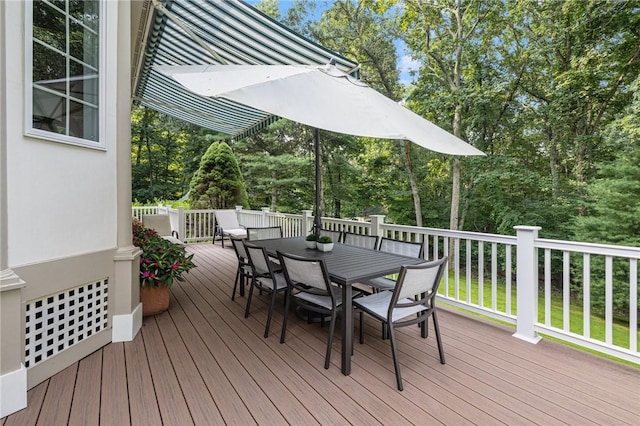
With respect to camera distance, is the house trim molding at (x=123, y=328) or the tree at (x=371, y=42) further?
the tree at (x=371, y=42)

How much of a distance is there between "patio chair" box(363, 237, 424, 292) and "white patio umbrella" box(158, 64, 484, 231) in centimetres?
125

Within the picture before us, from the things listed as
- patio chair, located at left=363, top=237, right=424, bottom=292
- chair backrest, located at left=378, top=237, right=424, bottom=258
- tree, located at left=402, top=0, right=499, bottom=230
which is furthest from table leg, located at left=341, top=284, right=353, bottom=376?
tree, located at left=402, top=0, right=499, bottom=230

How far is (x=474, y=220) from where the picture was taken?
40.2 feet

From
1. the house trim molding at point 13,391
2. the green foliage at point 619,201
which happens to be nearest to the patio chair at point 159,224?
the house trim molding at point 13,391

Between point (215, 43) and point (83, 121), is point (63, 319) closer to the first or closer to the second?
point (83, 121)

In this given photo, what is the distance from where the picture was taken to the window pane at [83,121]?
2595 mm

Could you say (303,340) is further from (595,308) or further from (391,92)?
(391,92)

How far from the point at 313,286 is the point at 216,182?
27.4ft

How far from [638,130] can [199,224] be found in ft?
38.5

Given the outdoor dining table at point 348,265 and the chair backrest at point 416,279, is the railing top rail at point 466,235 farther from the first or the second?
the chair backrest at point 416,279

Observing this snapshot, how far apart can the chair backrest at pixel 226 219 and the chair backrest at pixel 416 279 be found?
266 inches

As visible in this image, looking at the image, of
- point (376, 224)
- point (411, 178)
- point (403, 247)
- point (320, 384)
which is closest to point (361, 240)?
point (376, 224)

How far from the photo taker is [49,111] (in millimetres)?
2402

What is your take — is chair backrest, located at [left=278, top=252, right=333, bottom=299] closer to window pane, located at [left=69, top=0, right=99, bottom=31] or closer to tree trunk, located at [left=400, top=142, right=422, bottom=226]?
window pane, located at [left=69, top=0, right=99, bottom=31]
